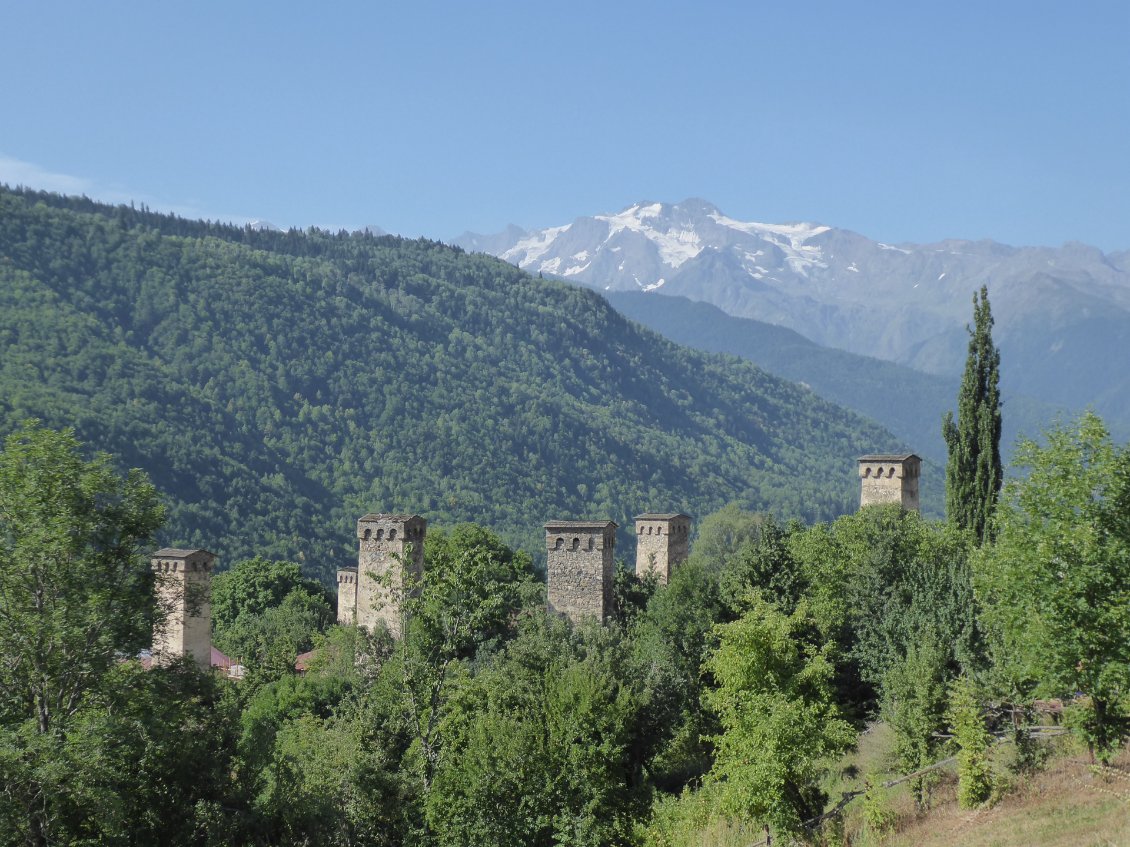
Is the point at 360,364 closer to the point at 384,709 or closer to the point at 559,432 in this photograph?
the point at 559,432

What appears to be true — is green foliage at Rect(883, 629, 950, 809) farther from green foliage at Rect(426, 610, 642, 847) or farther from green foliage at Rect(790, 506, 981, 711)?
green foliage at Rect(426, 610, 642, 847)

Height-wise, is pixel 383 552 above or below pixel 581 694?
above

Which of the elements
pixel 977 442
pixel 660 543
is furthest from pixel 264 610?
pixel 977 442

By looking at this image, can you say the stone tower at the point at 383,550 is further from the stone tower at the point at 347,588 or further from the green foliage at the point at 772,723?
the stone tower at the point at 347,588

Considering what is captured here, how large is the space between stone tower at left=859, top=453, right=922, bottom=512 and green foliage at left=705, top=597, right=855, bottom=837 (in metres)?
23.0

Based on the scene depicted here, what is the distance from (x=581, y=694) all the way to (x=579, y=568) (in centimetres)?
1073

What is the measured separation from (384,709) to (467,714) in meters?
A: 2.90

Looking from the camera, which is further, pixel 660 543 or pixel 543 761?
pixel 660 543

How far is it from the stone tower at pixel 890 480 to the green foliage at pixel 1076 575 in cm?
2649

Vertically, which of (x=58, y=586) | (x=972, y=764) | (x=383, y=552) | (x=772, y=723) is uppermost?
(x=58, y=586)

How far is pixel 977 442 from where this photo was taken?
45844mm

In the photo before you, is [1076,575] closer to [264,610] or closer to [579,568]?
[579,568]

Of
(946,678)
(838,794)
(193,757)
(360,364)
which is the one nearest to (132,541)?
(193,757)

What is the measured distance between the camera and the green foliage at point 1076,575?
24.6m
